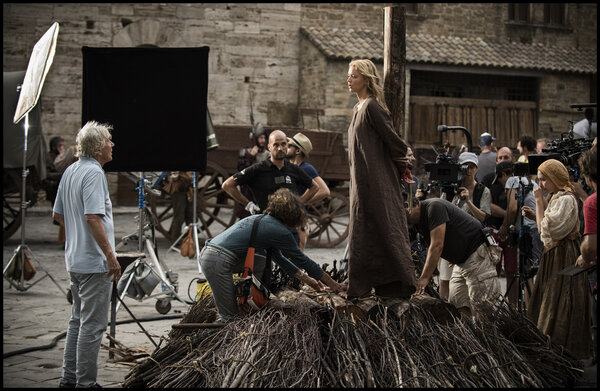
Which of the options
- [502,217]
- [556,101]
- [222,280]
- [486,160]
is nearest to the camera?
[222,280]

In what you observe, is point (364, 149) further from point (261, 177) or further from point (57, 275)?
point (57, 275)

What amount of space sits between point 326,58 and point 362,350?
15650mm

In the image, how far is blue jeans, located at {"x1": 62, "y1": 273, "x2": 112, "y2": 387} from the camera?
4820 mm

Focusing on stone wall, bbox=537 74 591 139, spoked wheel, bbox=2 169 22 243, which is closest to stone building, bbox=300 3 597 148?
stone wall, bbox=537 74 591 139

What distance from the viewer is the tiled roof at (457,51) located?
1983 cm

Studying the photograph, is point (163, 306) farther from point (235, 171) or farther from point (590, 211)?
point (235, 171)

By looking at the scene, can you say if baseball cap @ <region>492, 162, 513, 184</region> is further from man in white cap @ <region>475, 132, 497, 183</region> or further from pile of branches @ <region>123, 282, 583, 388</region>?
pile of branches @ <region>123, 282, 583, 388</region>

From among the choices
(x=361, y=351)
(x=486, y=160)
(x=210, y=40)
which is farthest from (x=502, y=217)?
(x=210, y=40)

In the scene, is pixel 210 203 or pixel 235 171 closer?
pixel 210 203

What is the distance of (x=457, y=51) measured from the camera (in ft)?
69.2

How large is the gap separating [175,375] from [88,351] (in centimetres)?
65

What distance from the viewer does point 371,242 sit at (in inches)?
195

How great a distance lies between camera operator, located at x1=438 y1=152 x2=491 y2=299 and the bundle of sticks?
1562 mm

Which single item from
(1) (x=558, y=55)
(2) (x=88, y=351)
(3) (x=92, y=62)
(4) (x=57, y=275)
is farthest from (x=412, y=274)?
(1) (x=558, y=55)
